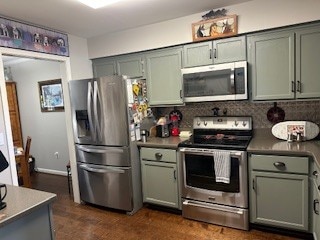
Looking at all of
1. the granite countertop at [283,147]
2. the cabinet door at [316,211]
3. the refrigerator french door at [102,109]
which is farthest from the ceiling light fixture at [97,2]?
the cabinet door at [316,211]

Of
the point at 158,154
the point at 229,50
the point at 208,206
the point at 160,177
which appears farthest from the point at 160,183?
the point at 229,50

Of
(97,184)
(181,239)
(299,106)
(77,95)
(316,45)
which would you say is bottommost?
(181,239)

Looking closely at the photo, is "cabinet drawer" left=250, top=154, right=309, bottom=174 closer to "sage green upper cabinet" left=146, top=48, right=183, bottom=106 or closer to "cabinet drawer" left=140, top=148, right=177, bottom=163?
→ "cabinet drawer" left=140, top=148, right=177, bottom=163

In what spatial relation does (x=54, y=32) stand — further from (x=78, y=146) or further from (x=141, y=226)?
(x=141, y=226)

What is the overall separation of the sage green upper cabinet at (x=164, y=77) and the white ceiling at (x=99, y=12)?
43 cm

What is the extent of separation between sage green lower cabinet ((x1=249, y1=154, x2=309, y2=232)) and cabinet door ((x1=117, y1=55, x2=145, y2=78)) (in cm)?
180

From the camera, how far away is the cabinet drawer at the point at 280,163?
214 cm

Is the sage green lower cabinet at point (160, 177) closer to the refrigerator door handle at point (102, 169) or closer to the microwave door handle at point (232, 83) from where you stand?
the refrigerator door handle at point (102, 169)

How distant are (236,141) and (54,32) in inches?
105

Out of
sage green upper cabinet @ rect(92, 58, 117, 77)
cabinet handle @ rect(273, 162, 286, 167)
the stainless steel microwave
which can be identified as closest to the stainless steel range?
cabinet handle @ rect(273, 162, 286, 167)

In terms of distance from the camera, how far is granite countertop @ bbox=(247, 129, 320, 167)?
6.89 feet

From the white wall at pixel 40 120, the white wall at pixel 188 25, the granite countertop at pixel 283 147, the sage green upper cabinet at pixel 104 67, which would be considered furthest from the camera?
the white wall at pixel 40 120

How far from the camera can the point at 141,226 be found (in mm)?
2668

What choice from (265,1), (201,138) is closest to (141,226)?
(201,138)
